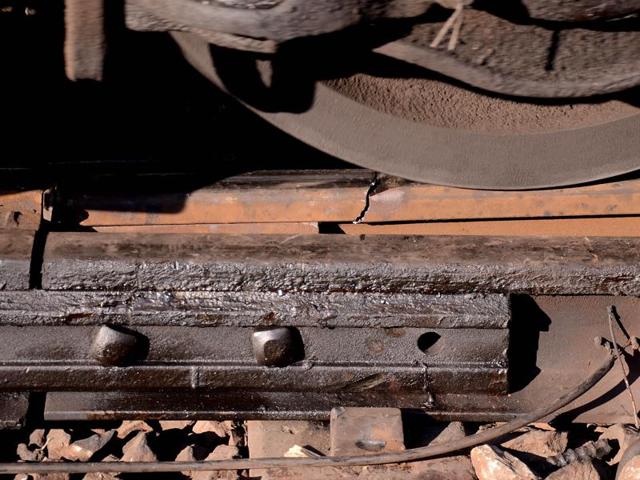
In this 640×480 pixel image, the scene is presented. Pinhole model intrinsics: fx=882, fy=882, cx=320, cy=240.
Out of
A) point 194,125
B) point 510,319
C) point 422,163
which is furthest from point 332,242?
point 194,125

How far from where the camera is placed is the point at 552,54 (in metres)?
1.83

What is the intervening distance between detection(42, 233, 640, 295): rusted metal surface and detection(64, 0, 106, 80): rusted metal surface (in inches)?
16.3

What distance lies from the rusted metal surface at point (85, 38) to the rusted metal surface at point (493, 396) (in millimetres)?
783

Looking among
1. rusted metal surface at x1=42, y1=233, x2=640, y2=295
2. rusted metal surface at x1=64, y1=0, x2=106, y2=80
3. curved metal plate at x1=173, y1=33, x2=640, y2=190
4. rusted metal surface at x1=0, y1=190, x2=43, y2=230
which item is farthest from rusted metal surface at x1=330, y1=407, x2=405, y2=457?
rusted metal surface at x1=64, y1=0, x2=106, y2=80

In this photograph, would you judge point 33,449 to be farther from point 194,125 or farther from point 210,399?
point 194,125

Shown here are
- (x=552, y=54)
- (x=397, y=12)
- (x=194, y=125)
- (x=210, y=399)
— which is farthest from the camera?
(x=194, y=125)

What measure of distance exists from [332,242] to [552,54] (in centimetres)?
61

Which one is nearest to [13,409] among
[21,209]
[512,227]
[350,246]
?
[21,209]

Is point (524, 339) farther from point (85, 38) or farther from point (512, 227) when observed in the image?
point (85, 38)

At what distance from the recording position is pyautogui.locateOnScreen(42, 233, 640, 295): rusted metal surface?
1902mm

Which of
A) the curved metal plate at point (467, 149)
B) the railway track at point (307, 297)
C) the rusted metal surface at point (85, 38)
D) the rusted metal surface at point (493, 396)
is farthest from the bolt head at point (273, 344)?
the rusted metal surface at point (85, 38)

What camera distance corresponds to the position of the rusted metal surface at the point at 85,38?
1614mm

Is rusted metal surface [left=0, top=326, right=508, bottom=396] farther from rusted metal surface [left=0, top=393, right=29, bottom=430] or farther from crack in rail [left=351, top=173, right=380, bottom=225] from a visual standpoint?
crack in rail [left=351, top=173, right=380, bottom=225]

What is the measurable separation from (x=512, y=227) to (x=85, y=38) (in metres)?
1.08
